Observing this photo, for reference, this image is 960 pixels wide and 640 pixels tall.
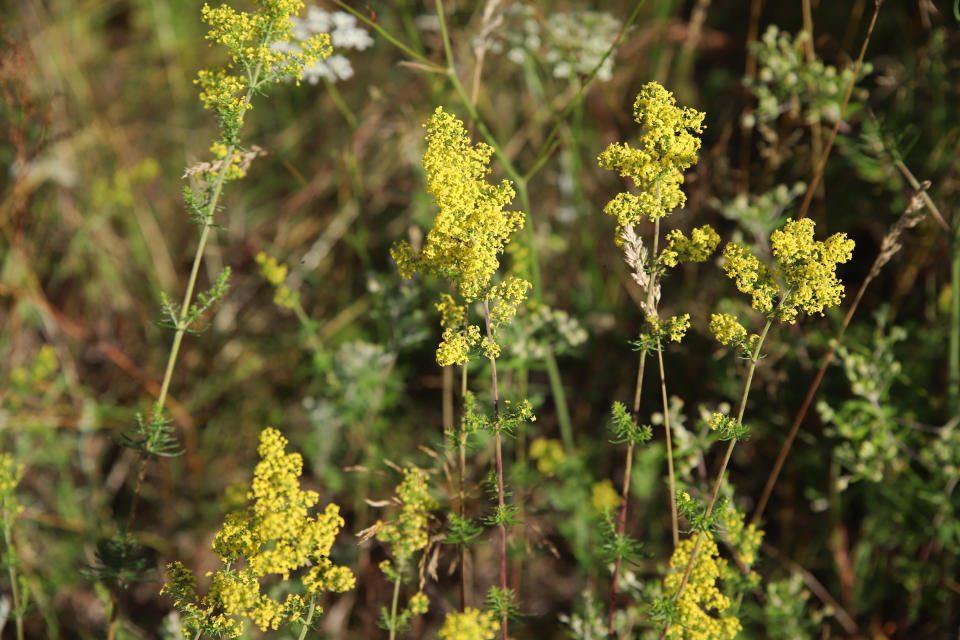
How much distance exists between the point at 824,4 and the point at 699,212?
6.60 feet

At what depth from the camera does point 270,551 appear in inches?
79.0

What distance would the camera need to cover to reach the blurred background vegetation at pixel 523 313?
3264mm

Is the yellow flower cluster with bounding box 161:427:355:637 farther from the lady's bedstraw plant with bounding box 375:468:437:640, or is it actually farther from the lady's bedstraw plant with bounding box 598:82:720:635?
the lady's bedstraw plant with bounding box 598:82:720:635

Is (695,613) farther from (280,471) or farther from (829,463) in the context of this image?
(829,463)

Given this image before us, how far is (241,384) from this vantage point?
14.5 feet

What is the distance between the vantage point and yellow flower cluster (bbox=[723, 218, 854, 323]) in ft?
6.57

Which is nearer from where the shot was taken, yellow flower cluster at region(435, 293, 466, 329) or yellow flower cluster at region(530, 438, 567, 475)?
yellow flower cluster at region(435, 293, 466, 329)

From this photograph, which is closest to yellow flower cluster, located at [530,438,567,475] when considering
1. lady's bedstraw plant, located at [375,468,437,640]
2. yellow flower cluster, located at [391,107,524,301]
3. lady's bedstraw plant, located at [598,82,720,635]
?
lady's bedstraw plant, located at [375,468,437,640]

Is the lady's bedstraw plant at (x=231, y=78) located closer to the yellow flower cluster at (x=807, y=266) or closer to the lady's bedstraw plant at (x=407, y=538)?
the lady's bedstraw plant at (x=407, y=538)

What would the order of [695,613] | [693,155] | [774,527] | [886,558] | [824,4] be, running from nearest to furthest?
1. [693,155]
2. [695,613]
3. [886,558]
4. [774,527]
5. [824,4]

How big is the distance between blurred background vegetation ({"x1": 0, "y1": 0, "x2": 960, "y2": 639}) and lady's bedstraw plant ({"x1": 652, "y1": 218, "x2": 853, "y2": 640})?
0.66 metres

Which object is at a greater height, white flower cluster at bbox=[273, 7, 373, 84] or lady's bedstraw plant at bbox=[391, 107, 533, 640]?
white flower cluster at bbox=[273, 7, 373, 84]

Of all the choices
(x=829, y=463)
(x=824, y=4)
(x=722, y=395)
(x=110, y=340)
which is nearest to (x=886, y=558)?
(x=829, y=463)

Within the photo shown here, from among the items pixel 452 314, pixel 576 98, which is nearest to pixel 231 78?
pixel 452 314
